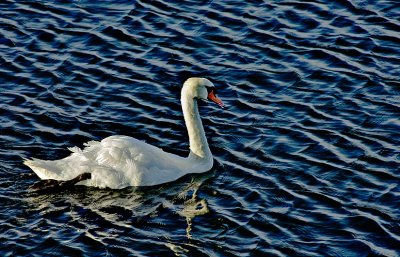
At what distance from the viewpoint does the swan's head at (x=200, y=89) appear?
19.4 meters

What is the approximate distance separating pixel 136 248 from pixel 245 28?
8.83 metres

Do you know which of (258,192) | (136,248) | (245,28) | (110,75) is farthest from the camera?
(245,28)

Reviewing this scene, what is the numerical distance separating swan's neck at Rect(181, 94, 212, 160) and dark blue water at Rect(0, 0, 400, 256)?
0.42 metres

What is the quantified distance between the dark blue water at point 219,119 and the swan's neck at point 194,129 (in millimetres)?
421

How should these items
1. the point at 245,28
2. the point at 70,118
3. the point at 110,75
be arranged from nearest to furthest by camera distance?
1. the point at 70,118
2. the point at 110,75
3. the point at 245,28

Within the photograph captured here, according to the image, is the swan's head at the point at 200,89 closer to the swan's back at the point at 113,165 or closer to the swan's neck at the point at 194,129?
→ the swan's neck at the point at 194,129

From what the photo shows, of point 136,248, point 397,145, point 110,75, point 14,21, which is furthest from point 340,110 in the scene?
point 14,21

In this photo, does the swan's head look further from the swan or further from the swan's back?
the swan's back

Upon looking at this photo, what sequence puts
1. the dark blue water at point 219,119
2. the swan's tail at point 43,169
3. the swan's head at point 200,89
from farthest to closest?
the swan's head at point 200,89 → the swan's tail at point 43,169 → the dark blue water at point 219,119

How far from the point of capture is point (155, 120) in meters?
20.7

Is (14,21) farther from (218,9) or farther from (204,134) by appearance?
(204,134)

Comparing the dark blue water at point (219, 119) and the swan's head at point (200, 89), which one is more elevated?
the swan's head at point (200, 89)

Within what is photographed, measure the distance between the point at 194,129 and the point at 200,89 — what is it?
0.74m

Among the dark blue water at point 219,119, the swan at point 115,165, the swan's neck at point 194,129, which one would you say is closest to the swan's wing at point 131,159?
the swan at point 115,165
